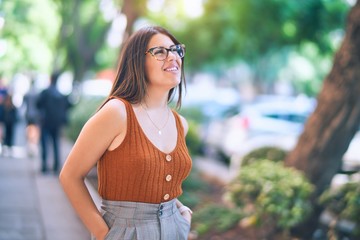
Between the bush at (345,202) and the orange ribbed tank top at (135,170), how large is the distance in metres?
3.38

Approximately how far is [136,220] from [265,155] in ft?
21.2

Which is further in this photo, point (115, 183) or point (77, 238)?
point (77, 238)

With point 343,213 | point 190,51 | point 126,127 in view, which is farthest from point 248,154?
point 190,51

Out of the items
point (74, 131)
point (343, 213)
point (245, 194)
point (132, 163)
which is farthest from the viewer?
point (74, 131)

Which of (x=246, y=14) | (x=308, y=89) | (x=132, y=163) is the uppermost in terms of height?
(x=246, y=14)

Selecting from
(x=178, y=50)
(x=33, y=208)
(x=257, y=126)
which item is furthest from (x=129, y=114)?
(x=257, y=126)

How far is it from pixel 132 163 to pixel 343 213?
3651 mm

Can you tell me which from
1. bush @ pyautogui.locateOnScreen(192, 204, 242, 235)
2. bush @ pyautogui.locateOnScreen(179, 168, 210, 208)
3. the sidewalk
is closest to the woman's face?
bush @ pyautogui.locateOnScreen(192, 204, 242, 235)

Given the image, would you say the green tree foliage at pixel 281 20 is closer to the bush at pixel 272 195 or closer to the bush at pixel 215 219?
the bush at pixel 215 219

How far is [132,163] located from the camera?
8.14 ft

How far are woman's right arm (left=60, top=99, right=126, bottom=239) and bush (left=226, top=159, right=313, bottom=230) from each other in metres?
3.27

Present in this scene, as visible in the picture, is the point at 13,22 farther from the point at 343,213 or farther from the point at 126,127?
the point at 126,127

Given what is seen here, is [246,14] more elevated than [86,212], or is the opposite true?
[246,14]

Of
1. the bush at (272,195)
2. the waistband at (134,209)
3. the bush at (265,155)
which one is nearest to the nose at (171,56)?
the waistband at (134,209)
